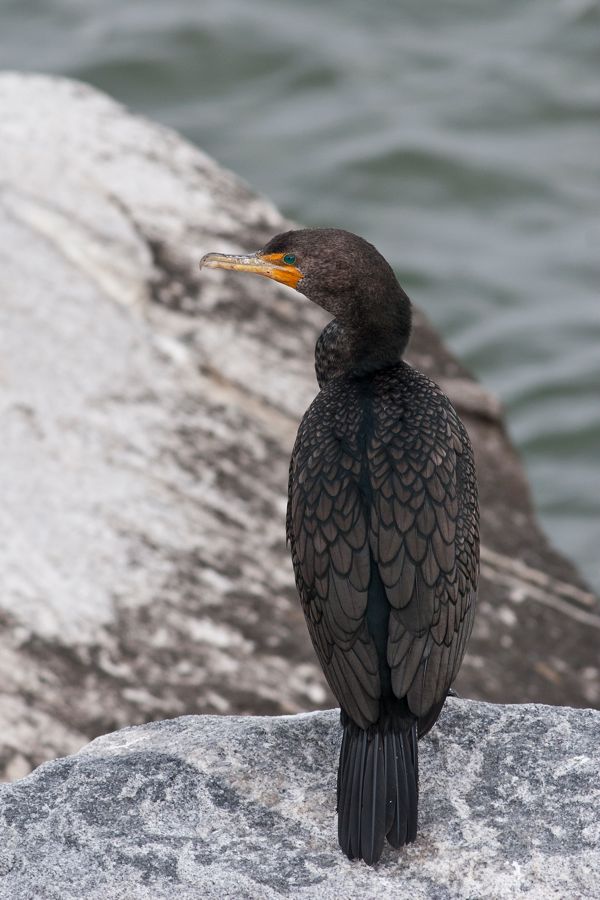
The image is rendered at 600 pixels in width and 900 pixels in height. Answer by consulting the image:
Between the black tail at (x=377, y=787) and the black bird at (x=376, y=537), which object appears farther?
the black bird at (x=376, y=537)

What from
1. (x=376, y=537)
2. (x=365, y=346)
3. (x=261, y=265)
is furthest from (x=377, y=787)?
(x=261, y=265)

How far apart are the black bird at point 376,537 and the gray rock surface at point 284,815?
0.13 metres

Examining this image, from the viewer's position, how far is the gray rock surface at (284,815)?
350cm

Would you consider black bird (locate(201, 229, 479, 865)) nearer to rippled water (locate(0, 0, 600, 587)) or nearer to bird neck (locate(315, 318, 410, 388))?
bird neck (locate(315, 318, 410, 388))

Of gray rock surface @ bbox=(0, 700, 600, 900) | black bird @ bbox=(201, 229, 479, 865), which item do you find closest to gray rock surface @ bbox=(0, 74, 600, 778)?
gray rock surface @ bbox=(0, 700, 600, 900)

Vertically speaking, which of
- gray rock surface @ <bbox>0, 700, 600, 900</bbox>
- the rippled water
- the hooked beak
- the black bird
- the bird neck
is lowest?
gray rock surface @ <bbox>0, 700, 600, 900</bbox>

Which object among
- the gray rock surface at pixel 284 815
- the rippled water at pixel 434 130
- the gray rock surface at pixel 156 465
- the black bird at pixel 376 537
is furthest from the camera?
the rippled water at pixel 434 130

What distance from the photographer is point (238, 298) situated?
274 inches

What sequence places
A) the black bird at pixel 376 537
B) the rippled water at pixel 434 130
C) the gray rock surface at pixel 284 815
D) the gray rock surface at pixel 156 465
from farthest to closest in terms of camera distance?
1. the rippled water at pixel 434 130
2. the gray rock surface at pixel 156 465
3. the black bird at pixel 376 537
4. the gray rock surface at pixel 284 815

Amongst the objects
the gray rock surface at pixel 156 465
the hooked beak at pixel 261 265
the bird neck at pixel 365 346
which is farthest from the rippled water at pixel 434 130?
the hooked beak at pixel 261 265

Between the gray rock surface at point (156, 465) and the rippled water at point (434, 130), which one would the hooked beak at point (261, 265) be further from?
the rippled water at point (434, 130)

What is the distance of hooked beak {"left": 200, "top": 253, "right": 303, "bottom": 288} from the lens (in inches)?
185

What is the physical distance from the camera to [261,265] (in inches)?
185

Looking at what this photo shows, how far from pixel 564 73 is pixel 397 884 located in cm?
1260
